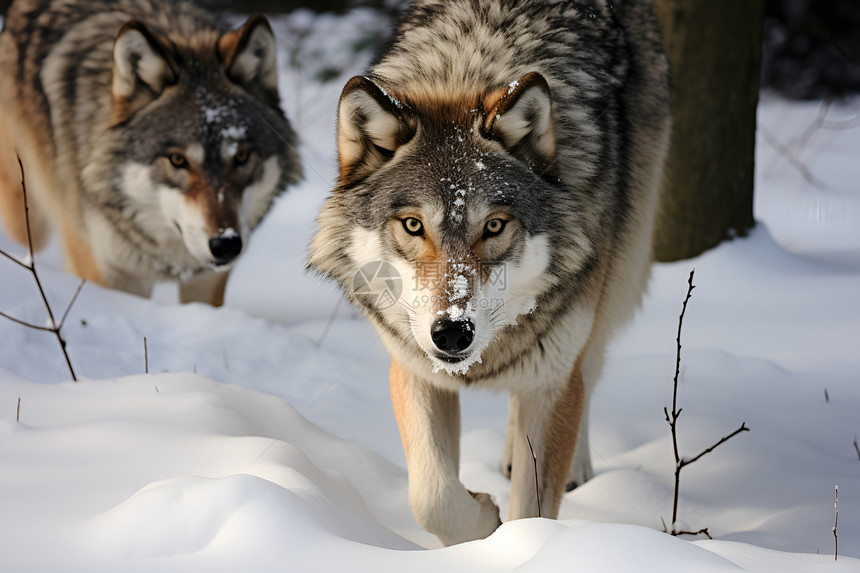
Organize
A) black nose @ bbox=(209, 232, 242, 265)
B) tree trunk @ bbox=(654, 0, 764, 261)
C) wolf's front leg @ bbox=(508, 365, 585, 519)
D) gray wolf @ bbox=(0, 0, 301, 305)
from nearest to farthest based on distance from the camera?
wolf's front leg @ bbox=(508, 365, 585, 519) → black nose @ bbox=(209, 232, 242, 265) → gray wolf @ bbox=(0, 0, 301, 305) → tree trunk @ bbox=(654, 0, 764, 261)

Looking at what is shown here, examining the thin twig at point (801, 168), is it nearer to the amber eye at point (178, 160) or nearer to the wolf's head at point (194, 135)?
the wolf's head at point (194, 135)

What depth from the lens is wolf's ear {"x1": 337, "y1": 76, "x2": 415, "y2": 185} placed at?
2289 millimetres

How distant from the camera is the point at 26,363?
3.53m

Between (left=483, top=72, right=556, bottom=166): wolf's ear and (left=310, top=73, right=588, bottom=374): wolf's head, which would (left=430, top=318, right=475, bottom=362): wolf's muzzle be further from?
(left=483, top=72, right=556, bottom=166): wolf's ear

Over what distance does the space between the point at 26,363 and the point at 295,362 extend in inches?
52.3

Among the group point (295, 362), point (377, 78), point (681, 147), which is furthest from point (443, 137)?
point (681, 147)

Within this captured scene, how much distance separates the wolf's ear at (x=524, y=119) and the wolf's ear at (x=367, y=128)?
26 cm

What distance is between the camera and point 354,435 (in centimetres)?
362

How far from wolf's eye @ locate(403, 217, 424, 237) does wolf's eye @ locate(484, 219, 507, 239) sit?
0.19 metres

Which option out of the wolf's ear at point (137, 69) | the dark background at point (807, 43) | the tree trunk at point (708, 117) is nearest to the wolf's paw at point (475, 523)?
the wolf's ear at point (137, 69)

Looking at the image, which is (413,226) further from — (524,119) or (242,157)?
(242,157)

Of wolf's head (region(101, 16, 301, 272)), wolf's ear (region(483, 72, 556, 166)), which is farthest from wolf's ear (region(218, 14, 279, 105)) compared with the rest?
wolf's ear (region(483, 72, 556, 166))

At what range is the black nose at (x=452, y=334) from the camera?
6.86 feet

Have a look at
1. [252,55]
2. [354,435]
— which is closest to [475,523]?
[354,435]
